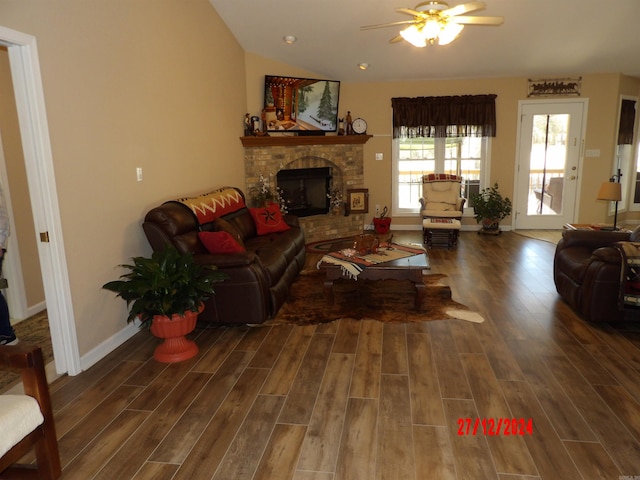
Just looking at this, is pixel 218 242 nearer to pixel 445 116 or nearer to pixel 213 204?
pixel 213 204

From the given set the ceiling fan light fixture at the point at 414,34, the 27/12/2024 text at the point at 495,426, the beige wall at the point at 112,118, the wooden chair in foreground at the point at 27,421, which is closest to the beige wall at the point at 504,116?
the beige wall at the point at 112,118

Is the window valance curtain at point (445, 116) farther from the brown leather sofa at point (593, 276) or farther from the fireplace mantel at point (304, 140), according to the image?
the brown leather sofa at point (593, 276)

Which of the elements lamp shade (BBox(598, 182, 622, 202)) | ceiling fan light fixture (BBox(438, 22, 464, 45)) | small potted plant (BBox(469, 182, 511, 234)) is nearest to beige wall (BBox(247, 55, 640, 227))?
small potted plant (BBox(469, 182, 511, 234))

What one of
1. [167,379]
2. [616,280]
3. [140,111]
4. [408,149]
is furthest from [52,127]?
[408,149]

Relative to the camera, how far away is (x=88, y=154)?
307 centimetres

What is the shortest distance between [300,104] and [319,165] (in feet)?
3.34

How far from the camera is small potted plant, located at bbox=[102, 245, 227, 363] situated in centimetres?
296

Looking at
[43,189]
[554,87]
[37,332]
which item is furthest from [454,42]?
[37,332]

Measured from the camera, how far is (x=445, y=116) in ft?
23.9

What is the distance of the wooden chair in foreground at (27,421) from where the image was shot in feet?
5.42

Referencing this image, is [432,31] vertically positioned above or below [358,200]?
above

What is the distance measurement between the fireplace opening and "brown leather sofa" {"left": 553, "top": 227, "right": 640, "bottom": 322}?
4083 millimetres

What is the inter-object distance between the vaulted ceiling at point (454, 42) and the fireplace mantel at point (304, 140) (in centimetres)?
103

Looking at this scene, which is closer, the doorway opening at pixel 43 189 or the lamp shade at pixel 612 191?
the doorway opening at pixel 43 189
